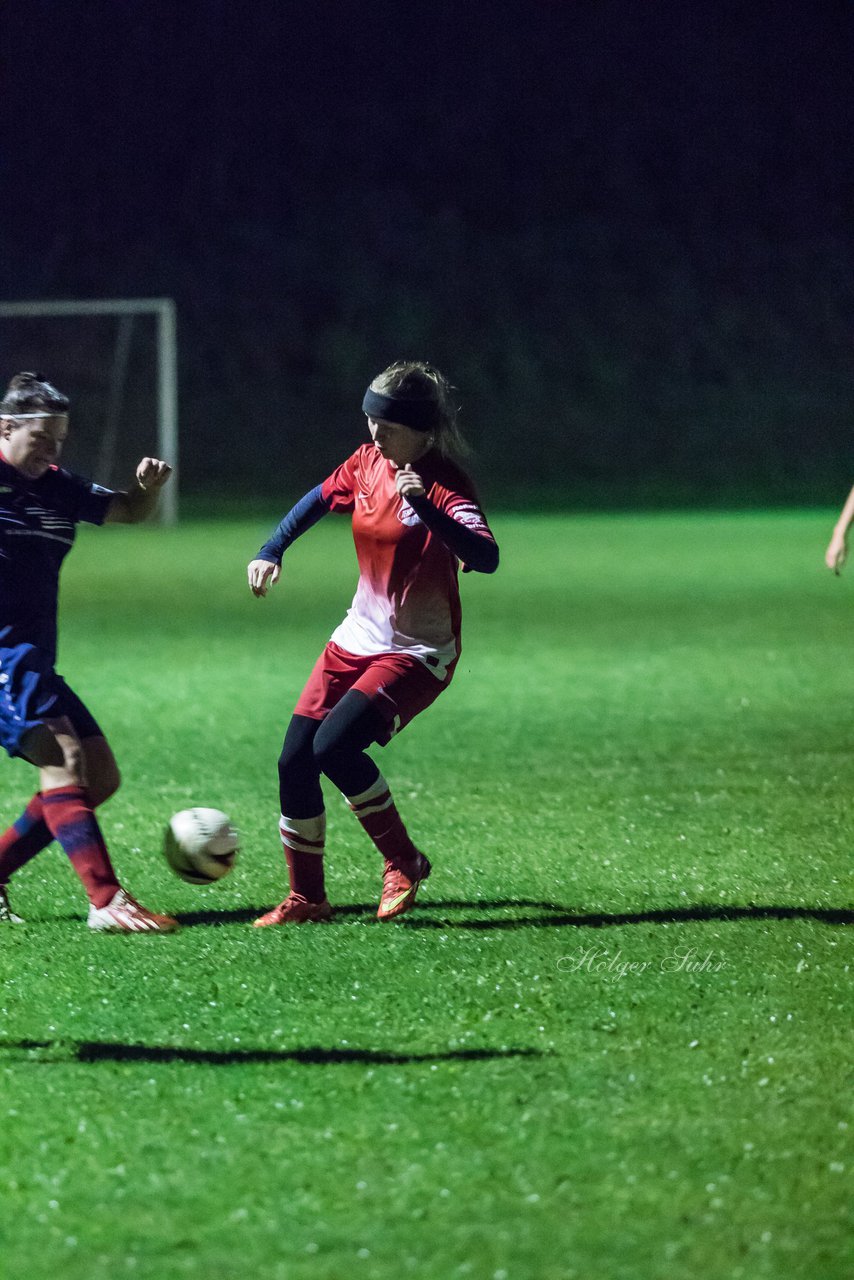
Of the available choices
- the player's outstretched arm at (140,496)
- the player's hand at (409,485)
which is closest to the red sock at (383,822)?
the player's hand at (409,485)

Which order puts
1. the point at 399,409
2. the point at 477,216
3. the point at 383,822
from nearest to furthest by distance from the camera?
1. the point at 399,409
2. the point at 383,822
3. the point at 477,216

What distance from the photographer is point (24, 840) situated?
5.77 metres

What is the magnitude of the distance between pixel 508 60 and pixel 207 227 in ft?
27.3

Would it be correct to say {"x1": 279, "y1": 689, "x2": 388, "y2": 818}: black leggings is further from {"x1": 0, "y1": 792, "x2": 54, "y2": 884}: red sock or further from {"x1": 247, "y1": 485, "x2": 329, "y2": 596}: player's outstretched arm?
{"x1": 0, "y1": 792, "x2": 54, "y2": 884}: red sock

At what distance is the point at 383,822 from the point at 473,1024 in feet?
4.01

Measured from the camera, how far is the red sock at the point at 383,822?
5648 mm

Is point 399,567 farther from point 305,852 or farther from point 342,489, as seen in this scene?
point 305,852

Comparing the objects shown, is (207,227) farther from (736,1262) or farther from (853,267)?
(736,1262)

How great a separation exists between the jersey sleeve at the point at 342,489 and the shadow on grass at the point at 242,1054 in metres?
1.93

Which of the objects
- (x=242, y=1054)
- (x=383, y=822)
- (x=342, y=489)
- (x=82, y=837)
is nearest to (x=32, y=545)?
(x=82, y=837)

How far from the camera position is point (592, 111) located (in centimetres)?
4334

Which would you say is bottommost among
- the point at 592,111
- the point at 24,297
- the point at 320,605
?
the point at 320,605

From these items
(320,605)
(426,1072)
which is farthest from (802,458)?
(426,1072)

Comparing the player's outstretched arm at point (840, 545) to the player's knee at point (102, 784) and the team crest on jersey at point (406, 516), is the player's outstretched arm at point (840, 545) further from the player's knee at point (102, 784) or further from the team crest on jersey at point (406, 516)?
the player's knee at point (102, 784)
